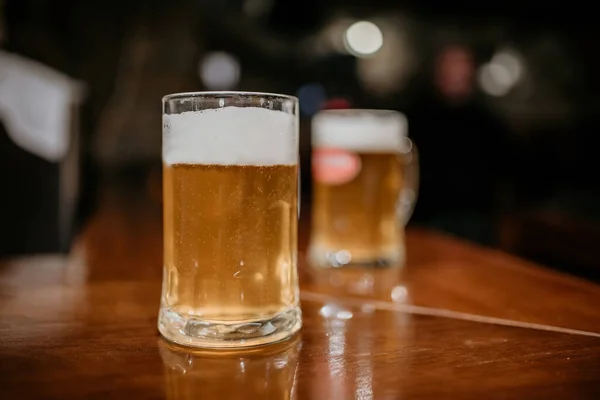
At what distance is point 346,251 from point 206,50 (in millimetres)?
2416

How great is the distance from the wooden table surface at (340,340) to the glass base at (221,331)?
0.05ft

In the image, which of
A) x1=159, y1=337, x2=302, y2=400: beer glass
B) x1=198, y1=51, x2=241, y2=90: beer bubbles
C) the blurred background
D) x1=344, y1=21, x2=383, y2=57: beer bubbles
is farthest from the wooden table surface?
x1=344, y1=21, x2=383, y2=57: beer bubbles

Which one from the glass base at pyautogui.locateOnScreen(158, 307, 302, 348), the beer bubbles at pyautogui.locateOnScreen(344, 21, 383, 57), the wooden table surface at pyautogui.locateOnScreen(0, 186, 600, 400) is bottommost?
the wooden table surface at pyautogui.locateOnScreen(0, 186, 600, 400)

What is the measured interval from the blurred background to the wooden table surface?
1.70m

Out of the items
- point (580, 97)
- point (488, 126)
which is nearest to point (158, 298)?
point (488, 126)

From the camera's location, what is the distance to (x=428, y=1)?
3.31 meters

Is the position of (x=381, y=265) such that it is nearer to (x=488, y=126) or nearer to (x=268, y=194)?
(x=268, y=194)

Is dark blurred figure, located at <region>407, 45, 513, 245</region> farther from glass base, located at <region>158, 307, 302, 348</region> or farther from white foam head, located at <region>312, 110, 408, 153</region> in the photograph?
glass base, located at <region>158, 307, 302, 348</region>

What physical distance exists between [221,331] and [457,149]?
8.66 feet

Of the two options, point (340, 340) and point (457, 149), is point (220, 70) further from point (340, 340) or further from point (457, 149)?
point (340, 340)

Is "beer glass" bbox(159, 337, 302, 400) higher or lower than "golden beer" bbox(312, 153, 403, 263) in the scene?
lower

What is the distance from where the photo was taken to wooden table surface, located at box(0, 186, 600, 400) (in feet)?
1.71

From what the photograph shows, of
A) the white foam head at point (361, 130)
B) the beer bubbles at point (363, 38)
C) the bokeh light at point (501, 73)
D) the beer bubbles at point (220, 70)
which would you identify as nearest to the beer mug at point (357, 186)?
the white foam head at point (361, 130)

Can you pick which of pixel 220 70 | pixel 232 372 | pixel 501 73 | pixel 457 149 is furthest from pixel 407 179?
pixel 501 73
